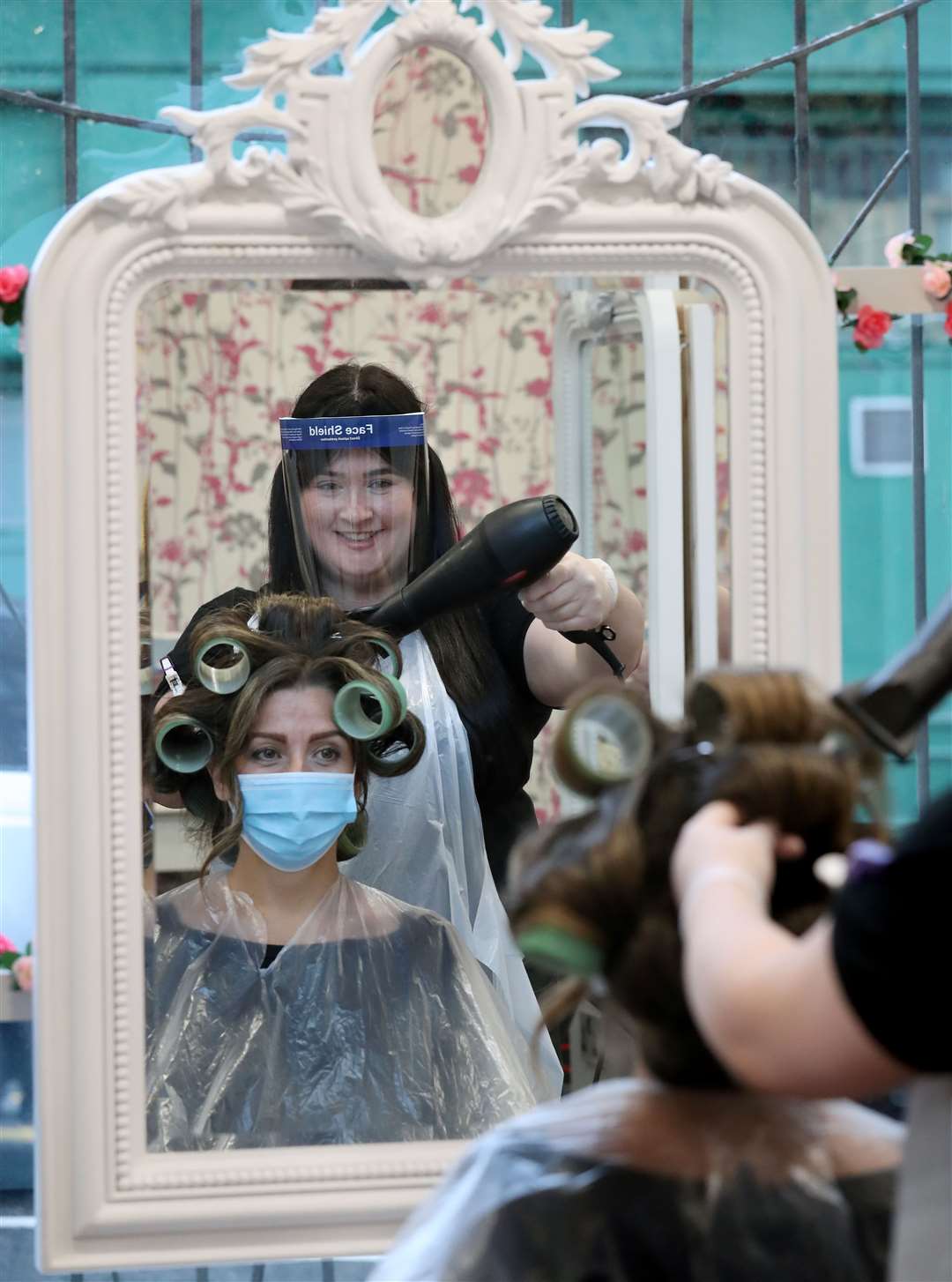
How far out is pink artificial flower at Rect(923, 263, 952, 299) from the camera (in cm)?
133

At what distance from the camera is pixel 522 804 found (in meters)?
1.31

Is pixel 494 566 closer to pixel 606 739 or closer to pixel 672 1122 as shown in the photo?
pixel 606 739

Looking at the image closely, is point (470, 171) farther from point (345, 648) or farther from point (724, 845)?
point (724, 845)

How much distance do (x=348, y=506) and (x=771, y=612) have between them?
0.35 m

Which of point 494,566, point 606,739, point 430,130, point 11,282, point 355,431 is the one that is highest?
point 430,130

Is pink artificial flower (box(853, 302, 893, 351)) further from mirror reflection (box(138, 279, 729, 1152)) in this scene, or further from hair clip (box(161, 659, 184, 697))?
hair clip (box(161, 659, 184, 697))

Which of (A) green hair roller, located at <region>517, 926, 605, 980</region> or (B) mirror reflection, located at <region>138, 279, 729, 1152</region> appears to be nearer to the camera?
(A) green hair roller, located at <region>517, 926, 605, 980</region>

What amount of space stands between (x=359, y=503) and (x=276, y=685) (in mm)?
161

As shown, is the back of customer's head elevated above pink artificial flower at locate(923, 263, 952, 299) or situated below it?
below

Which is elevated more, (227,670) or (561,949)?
(227,670)

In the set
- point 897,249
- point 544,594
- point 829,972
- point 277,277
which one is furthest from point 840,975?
point 897,249

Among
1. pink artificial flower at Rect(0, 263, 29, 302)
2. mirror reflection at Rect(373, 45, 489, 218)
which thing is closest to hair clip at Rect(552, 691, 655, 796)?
mirror reflection at Rect(373, 45, 489, 218)

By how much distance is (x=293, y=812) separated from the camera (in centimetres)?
125

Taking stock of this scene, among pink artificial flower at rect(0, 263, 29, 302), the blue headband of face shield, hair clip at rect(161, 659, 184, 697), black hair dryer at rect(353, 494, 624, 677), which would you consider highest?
pink artificial flower at rect(0, 263, 29, 302)
